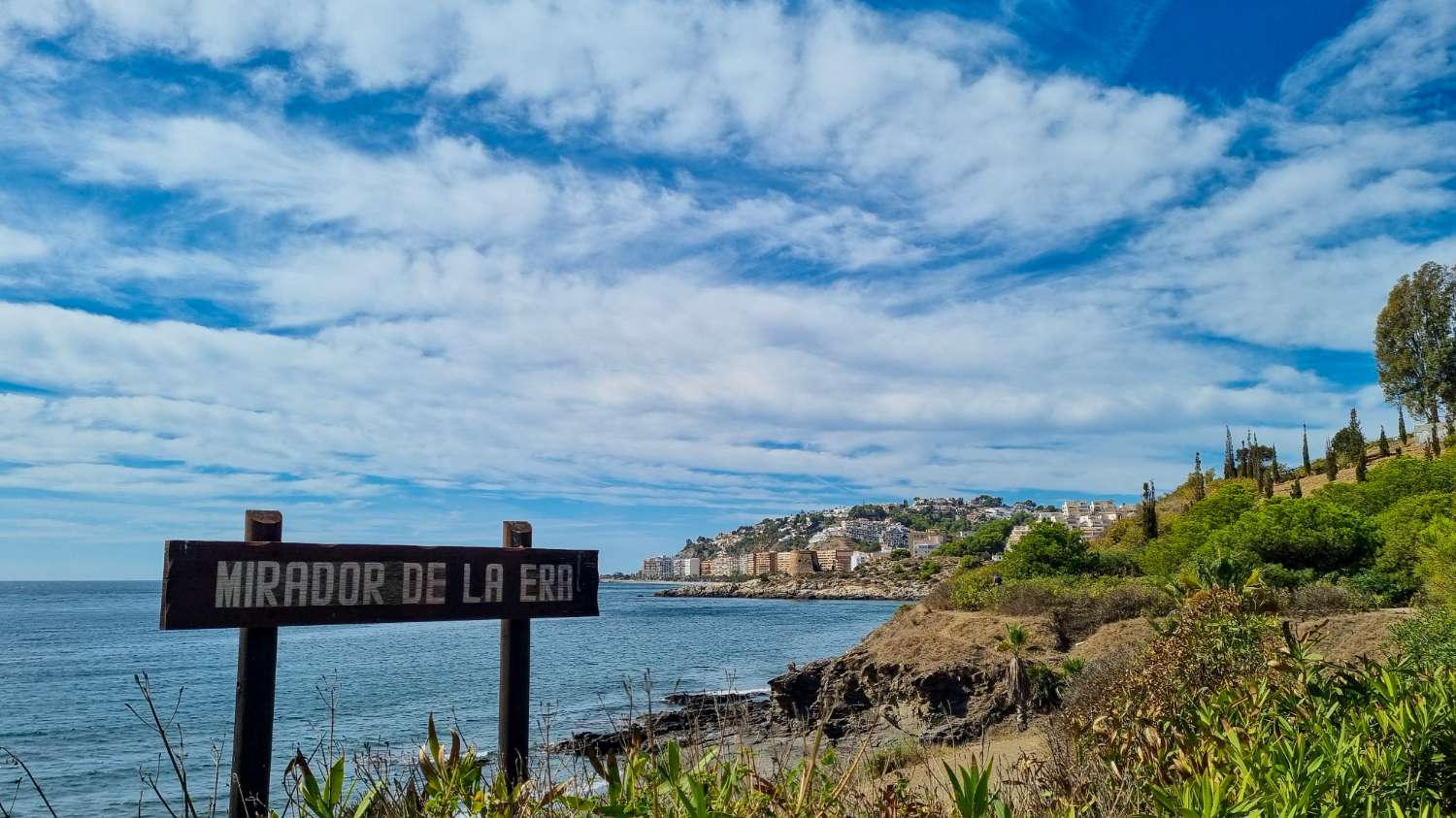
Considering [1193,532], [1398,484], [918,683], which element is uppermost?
[1398,484]

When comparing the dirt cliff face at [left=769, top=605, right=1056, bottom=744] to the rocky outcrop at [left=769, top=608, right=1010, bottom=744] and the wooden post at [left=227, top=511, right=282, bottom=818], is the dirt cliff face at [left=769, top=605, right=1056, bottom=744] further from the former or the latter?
the wooden post at [left=227, top=511, right=282, bottom=818]

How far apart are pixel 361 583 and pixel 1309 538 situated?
1210 inches

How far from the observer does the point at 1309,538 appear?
2900cm

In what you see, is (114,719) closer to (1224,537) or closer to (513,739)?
(513,739)

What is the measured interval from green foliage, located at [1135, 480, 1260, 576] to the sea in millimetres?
15911

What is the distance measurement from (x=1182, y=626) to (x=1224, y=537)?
29506 millimetres

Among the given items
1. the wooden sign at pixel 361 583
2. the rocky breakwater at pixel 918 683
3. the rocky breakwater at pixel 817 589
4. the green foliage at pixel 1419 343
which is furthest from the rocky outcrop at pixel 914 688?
the rocky breakwater at pixel 817 589

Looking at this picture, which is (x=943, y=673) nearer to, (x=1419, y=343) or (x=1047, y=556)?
(x=1047, y=556)

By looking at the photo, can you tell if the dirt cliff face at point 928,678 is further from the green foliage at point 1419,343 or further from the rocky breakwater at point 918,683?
the green foliage at point 1419,343

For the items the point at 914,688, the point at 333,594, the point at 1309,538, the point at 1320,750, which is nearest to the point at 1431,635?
the point at 914,688

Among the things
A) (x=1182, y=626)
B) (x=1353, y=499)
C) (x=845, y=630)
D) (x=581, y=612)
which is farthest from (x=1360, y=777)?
(x=845, y=630)

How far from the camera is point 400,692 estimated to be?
33.0 metres

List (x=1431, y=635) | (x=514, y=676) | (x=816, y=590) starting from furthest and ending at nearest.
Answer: (x=816, y=590), (x=1431, y=635), (x=514, y=676)

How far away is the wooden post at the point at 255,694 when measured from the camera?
18.0 ft
